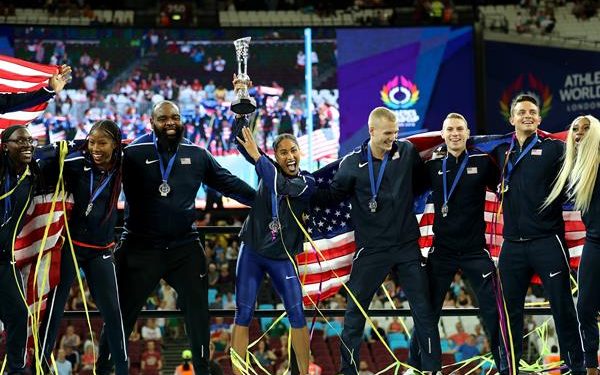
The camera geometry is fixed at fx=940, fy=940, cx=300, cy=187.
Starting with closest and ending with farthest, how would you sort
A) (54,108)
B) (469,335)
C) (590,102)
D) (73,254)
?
(73,254) → (469,335) → (54,108) → (590,102)

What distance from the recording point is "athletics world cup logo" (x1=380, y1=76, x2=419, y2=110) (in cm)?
1895

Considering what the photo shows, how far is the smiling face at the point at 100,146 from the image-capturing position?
5.71m

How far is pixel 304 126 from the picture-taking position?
18406mm

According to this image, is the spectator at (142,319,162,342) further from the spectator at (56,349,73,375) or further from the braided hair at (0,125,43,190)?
the braided hair at (0,125,43,190)

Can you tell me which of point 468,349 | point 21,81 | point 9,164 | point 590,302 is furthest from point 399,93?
point 9,164

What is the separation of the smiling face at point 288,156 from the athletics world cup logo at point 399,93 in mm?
13067

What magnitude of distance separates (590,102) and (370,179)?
15.3 m

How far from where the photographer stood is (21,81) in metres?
6.97

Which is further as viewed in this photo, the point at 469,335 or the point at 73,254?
the point at 469,335

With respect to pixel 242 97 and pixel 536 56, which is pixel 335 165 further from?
pixel 536 56

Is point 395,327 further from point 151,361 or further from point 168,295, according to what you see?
point 151,361

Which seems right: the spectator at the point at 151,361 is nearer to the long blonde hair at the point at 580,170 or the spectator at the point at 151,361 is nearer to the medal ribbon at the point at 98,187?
the medal ribbon at the point at 98,187

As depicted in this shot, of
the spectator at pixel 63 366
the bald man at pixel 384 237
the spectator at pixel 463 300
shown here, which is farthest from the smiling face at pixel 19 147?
the spectator at pixel 463 300

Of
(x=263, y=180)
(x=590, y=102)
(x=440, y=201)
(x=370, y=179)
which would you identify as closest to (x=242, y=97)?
(x=263, y=180)
